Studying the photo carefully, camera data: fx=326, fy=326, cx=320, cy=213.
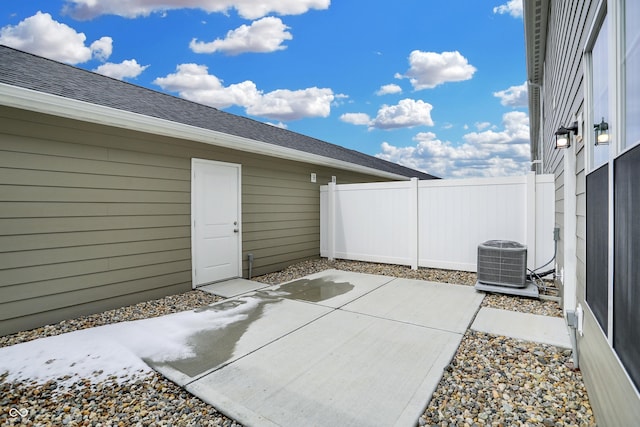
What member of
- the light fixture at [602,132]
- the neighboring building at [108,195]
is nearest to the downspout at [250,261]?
the neighboring building at [108,195]

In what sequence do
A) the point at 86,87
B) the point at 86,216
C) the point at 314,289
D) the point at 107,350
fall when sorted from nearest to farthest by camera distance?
1. the point at 107,350
2. the point at 86,216
3. the point at 86,87
4. the point at 314,289

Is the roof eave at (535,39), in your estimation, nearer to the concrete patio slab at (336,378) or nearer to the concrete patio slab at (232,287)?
the concrete patio slab at (336,378)

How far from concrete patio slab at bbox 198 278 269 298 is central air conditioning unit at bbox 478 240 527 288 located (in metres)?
3.43

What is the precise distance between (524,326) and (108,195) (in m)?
5.12

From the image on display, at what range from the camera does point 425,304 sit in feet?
13.9

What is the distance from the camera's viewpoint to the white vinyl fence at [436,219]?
5355mm

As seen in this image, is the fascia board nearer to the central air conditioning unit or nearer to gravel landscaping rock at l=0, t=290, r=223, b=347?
gravel landscaping rock at l=0, t=290, r=223, b=347

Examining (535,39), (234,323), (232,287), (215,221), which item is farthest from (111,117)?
(535,39)

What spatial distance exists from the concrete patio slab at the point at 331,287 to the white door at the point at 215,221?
1076mm

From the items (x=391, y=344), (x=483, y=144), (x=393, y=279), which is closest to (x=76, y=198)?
(x=391, y=344)

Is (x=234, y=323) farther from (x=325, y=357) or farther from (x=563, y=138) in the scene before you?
(x=563, y=138)

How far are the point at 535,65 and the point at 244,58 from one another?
29.7 feet

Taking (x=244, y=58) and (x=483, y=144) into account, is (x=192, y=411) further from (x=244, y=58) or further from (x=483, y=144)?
(x=483, y=144)

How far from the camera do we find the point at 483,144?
17.2 m
